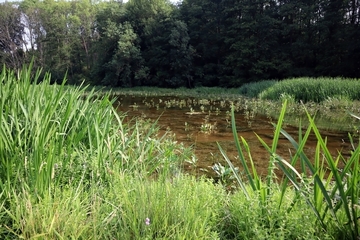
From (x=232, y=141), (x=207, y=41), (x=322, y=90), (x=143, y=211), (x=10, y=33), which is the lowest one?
(x=232, y=141)

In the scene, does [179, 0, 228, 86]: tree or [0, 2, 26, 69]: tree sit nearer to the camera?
[179, 0, 228, 86]: tree

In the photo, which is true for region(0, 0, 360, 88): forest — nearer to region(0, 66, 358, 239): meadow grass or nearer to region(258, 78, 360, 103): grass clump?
region(258, 78, 360, 103): grass clump

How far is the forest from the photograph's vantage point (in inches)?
817

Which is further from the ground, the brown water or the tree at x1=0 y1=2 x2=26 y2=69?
the tree at x1=0 y1=2 x2=26 y2=69

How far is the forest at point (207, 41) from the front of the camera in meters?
20.8

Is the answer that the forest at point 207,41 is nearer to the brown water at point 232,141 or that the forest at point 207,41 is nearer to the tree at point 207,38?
the tree at point 207,38

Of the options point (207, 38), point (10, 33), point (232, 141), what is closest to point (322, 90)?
point (232, 141)

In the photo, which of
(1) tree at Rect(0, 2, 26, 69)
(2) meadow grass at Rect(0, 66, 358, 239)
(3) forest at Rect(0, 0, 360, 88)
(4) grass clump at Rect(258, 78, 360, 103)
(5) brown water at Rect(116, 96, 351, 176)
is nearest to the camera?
(2) meadow grass at Rect(0, 66, 358, 239)

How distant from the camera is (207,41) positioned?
2653cm

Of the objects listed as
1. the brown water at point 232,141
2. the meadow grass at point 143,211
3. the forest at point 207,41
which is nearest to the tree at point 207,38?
the forest at point 207,41

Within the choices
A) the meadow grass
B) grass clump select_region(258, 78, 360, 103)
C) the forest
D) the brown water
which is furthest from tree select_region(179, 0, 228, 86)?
the meadow grass

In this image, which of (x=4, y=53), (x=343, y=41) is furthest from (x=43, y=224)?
(x=4, y=53)

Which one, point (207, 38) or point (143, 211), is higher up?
point (207, 38)

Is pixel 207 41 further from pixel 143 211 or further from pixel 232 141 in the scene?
pixel 143 211
